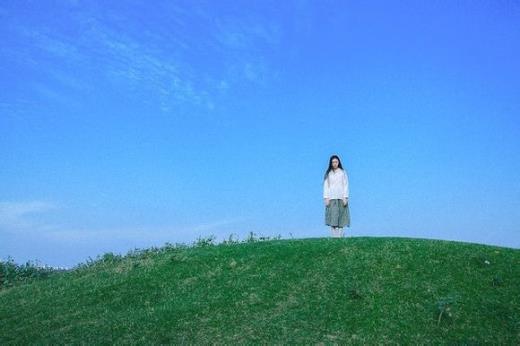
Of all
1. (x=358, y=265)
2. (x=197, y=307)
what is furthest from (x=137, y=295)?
(x=358, y=265)

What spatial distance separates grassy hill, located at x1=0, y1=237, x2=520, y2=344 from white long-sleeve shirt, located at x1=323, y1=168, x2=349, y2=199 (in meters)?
3.11

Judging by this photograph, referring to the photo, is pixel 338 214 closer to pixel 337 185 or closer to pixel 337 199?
pixel 337 199

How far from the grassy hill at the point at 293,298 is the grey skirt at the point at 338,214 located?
2.52 m

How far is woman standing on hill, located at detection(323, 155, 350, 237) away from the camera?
24406mm

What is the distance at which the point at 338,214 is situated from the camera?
963 inches

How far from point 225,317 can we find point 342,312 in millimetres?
3512

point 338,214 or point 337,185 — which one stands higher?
point 337,185

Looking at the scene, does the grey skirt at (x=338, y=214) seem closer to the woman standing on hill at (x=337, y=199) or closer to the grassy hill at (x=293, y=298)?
the woman standing on hill at (x=337, y=199)

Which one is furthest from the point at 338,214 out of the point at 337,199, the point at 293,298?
the point at 293,298

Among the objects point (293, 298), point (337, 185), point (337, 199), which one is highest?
point (337, 185)

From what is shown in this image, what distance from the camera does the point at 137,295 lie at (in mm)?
19203

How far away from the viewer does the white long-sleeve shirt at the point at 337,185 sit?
24383 mm

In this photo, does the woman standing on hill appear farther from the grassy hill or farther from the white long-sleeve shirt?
the grassy hill

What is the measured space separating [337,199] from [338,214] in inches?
27.3
